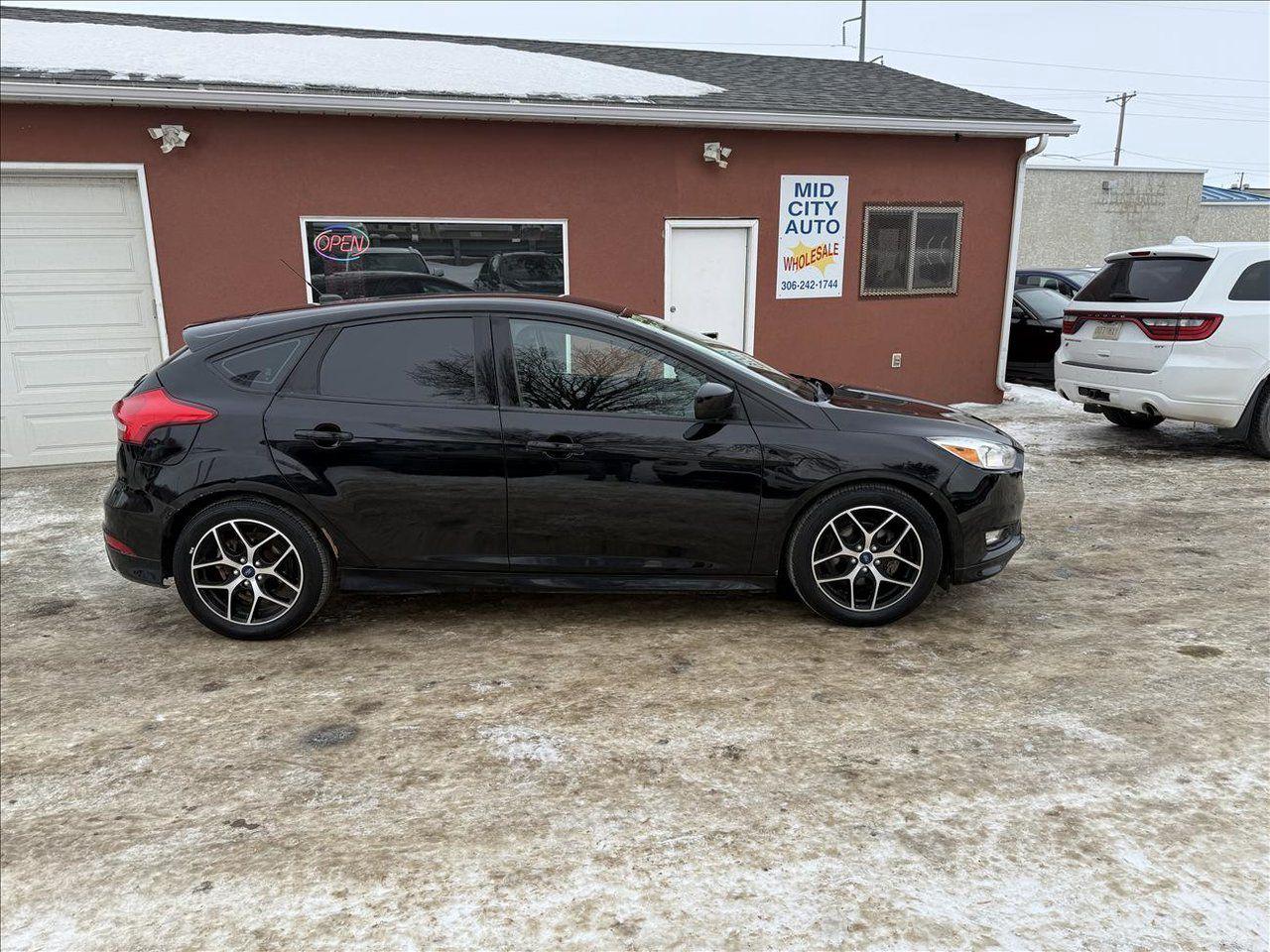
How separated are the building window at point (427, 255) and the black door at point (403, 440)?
13.4 feet

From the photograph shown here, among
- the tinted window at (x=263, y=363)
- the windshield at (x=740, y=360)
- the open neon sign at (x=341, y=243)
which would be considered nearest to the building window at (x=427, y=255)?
the open neon sign at (x=341, y=243)

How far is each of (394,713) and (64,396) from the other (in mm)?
6194

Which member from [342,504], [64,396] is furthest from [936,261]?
[64,396]

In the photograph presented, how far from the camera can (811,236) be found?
9.60 meters

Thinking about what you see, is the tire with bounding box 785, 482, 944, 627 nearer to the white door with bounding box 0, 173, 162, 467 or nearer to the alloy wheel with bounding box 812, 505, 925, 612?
the alloy wheel with bounding box 812, 505, 925, 612

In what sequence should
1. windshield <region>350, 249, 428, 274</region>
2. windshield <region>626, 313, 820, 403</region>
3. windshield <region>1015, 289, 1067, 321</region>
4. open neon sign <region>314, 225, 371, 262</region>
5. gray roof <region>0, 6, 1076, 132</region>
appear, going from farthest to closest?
windshield <region>1015, 289, 1067, 321</region> < gray roof <region>0, 6, 1076, 132</region> < windshield <region>350, 249, 428, 274</region> < open neon sign <region>314, 225, 371, 262</region> < windshield <region>626, 313, 820, 403</region>

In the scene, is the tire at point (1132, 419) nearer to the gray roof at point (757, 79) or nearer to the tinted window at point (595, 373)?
the gray roof at point (757, 79)

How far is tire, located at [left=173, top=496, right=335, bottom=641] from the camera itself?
4.01 m

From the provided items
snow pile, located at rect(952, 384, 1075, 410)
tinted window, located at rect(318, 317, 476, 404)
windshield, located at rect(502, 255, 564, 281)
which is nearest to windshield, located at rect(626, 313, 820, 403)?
tinted window, located at rect(318, 317, 476, 404)

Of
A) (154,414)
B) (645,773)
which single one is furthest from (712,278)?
(645,773)

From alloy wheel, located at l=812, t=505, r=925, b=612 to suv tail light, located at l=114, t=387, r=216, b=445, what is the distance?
113 inches

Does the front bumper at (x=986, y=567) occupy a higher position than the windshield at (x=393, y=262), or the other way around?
the windshield at (x=393, y=262)

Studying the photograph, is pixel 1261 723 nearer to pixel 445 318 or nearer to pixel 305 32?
pixel 445 318

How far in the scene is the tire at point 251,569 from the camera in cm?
401
